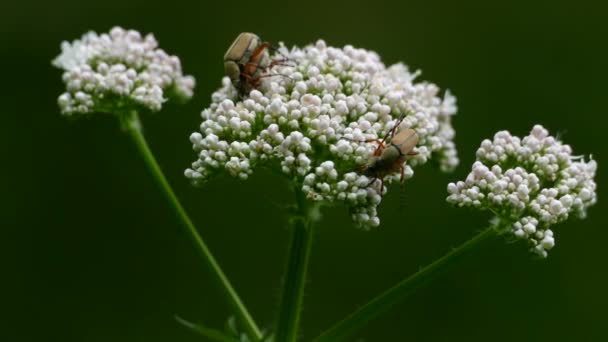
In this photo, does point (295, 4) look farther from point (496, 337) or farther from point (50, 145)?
point (496, 337)

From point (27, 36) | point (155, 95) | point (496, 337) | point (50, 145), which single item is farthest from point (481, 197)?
point (27, 36)

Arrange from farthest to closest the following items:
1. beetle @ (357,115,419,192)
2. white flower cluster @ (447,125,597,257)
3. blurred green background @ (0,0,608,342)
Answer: blurred green background @ (0,0,608,342) < white flower cluster @ (447,125,597,257) < beetle @ (357,115,419,192)

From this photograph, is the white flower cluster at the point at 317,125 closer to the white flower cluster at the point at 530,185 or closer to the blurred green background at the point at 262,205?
the white flower cluster at the point at 530,185

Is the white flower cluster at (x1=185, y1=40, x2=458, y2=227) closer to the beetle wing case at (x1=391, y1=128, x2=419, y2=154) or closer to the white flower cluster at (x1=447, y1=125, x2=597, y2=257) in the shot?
the beetle wing case at (x1=391, y1=128, x2=419, y2=154)

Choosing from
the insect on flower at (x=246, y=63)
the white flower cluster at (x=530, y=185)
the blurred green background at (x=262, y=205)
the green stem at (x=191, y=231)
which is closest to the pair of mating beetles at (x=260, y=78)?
the insect on flower at (x=246, y=63)

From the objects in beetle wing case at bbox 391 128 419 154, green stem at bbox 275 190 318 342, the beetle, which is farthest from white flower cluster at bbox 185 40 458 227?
green stem at bbox 275 190 318 342

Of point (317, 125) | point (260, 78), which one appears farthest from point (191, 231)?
point (317, 125)

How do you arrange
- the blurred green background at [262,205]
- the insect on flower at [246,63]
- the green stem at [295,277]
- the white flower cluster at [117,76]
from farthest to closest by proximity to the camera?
the blurred green background at [262,205], the white flower cluster at [117,76], the insect on flower at [246,63], the green stem at [295,277]
